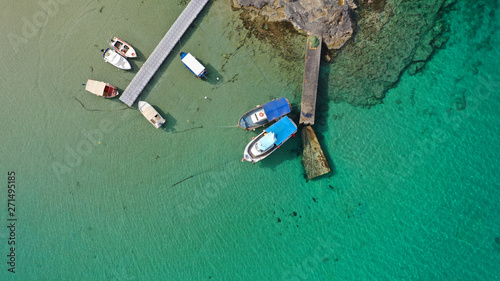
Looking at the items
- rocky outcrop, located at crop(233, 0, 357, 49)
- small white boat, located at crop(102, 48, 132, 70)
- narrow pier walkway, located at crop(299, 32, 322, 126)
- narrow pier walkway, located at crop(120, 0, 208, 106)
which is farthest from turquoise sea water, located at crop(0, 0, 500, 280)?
rocky outcrop, located at crop(233, 0, 357, 49)

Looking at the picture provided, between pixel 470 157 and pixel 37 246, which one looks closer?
pixel 470 157

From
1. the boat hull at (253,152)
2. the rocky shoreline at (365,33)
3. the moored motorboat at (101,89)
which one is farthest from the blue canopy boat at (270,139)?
the moored motorboat at (101,89)

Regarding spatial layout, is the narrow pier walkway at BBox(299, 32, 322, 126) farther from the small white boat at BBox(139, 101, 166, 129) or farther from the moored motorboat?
the moored motorboat

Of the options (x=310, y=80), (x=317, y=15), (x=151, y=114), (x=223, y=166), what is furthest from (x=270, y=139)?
(x=317, y=15)

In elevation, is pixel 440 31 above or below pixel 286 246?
above

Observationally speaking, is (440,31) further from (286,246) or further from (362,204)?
(286,246)

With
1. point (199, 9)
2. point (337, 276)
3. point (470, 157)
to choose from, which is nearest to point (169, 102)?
point (199, 9)
